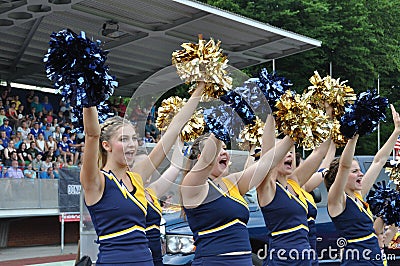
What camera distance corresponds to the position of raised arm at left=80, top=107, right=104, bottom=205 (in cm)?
293

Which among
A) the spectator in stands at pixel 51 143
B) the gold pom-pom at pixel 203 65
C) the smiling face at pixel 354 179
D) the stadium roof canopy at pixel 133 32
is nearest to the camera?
the gold pom-pom at pixel 203 65

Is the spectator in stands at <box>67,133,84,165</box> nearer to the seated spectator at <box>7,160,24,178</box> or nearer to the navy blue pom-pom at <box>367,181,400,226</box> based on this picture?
the seated spectator at <box>7,160,24,178</box>

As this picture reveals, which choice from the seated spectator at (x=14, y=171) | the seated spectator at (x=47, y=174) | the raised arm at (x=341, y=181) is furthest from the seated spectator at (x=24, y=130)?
the raised arm at (x=341, y=181)

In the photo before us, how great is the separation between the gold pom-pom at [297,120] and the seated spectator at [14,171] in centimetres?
939

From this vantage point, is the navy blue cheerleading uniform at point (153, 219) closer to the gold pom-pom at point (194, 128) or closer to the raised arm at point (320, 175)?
the gold pom-pom at point (194, 128)

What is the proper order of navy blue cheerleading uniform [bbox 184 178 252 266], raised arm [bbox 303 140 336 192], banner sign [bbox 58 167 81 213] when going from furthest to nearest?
banner sign [bbox 58 167 81 213] → raised arm [bbox 303 140 336 192] → navy blue cheerleading uniform [bbox 184 178 252 266]

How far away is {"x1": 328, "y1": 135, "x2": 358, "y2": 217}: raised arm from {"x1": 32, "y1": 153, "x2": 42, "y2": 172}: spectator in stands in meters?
9.39

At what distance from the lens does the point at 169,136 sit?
3.60m

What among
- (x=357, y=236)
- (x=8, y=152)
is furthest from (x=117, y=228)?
(x=8, y=152)

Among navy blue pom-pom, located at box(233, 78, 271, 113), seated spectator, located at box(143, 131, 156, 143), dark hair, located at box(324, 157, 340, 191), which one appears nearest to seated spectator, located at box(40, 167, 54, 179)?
seated spectator, located at box(143, 131, 156, 143)

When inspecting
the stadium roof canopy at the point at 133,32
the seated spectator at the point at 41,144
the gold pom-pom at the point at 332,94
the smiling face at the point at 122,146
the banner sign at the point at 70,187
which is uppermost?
the stadium roof canopy at the point at 133,32

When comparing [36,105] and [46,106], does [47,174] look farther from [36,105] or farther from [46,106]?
[46,106]

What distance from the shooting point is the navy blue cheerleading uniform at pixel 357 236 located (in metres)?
4.60

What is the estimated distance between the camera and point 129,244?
10.8 ft
